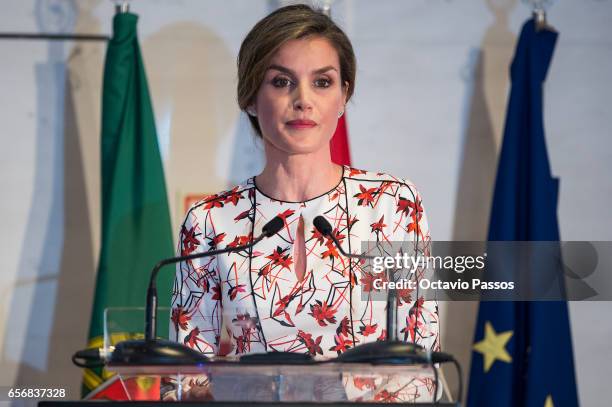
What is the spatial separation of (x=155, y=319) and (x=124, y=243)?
169 cm

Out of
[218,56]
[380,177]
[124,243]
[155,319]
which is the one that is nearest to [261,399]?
[155,319]

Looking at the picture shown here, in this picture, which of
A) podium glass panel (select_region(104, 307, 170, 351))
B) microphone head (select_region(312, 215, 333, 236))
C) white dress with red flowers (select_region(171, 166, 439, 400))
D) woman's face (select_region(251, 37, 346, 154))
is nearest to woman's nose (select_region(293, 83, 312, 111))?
woman's face (select_region(251, 37, 346, 154))

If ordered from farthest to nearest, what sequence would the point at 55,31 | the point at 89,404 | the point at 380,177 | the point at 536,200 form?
the point at 55,31, the point at 536,200, the point at 380,177, the point at 89,404

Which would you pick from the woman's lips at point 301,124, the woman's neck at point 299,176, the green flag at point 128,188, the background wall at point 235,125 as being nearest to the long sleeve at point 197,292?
the woman's neck at point 299,176

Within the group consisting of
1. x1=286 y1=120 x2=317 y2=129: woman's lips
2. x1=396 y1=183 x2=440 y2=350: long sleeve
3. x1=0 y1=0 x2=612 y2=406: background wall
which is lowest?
x1=396 y1=183 x2=440 y2=350: long sleeve

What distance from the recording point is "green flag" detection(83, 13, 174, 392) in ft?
9.73

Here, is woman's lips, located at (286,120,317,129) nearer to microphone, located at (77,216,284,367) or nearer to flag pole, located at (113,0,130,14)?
microphone, located at (77,216,284,367)

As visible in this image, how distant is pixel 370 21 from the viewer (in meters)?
3.38

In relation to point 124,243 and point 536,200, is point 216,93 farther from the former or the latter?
point 536,200

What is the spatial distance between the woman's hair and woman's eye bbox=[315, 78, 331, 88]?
90 millimetres

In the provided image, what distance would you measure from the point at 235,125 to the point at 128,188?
0.53m

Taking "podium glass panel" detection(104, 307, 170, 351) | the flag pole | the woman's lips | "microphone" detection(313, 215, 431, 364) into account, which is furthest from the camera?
the flag pole

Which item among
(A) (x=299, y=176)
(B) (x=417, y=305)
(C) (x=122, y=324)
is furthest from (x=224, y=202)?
(C) (x=122, y=324)

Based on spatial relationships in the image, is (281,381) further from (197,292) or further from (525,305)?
(525,305)
